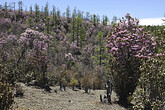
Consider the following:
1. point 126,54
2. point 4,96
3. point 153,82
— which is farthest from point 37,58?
point 153,82

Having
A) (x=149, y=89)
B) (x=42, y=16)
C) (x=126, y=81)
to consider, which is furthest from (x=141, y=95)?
(x=42, y=16)

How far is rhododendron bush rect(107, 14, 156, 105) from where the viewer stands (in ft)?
28.8

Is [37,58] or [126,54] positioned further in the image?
[37,58]

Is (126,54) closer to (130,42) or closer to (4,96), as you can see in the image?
(130,42)

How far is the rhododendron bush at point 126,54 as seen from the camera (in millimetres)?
8766

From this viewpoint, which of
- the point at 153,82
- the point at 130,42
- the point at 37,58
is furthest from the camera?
the point at 37,58

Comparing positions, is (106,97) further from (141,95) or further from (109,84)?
(141,95)

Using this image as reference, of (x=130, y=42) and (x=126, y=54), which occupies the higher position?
(x=130, y=42)

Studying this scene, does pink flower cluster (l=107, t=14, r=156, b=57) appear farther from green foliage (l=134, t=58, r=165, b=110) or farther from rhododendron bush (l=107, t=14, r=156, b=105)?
green foliage (l=134, t=58, r=165, b=110)

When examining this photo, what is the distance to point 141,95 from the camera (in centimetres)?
524

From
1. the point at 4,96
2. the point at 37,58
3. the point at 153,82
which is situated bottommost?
the point at 4,96

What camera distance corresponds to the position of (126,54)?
9070 mm

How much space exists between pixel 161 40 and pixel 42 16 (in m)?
76.3

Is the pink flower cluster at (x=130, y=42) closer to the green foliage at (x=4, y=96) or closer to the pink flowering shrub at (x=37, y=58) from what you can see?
the pink flowering shrub at (x=37, y=58)
